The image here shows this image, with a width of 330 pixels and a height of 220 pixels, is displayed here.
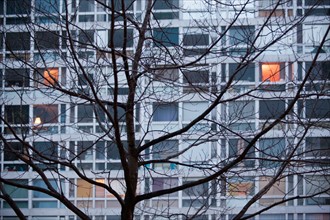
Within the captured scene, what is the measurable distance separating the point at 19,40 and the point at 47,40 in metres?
0.19

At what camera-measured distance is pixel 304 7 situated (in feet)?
14.0

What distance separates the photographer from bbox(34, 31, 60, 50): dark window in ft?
12.1

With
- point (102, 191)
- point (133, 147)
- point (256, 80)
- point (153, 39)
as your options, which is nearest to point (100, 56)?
point (153, 39)

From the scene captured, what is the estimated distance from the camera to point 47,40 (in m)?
3.69

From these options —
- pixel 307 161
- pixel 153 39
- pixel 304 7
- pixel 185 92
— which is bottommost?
pixel 307 161

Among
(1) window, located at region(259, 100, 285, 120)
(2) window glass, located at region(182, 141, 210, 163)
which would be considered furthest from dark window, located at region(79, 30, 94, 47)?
(2) window glass, located at region(182, 141, 210, 163)

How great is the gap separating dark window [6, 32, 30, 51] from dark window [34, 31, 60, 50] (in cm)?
8

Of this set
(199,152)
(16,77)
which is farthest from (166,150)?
(199,152)

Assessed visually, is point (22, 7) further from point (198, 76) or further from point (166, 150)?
point (166, 150)

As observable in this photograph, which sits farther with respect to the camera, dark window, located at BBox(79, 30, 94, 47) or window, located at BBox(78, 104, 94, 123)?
window, located at BBox(78, 104, 94, 123)

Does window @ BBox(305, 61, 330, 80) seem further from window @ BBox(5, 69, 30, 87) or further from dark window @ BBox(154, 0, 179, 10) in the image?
window @ BBox(5, 69, 30, 87)

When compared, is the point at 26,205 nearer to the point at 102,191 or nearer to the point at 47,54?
the point at 102,191

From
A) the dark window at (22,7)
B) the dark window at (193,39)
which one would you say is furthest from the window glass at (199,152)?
the dark window at (22,7)

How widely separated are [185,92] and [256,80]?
4.43 m
